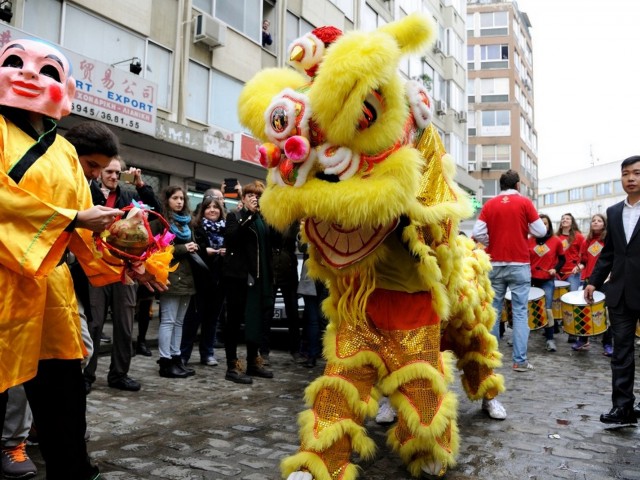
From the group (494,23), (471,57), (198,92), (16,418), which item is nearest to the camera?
(16,418)

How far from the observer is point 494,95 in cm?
4525

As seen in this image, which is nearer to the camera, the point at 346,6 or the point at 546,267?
the point at 546,267

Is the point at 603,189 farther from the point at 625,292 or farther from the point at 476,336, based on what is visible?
the point at 476,336

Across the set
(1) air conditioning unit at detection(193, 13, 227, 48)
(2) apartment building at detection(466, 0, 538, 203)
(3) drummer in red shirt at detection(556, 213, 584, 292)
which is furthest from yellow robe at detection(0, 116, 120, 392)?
(2) apartment building at detection(466, 0, 538, 203)

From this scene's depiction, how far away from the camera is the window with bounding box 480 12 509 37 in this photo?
1802 inches

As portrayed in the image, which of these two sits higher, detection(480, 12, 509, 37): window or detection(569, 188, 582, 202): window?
detection(480, 12, 509, 37): window

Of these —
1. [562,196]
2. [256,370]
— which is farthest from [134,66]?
[562,196]

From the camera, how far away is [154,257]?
2.58 metres

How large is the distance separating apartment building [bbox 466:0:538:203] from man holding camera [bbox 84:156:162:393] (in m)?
41.9

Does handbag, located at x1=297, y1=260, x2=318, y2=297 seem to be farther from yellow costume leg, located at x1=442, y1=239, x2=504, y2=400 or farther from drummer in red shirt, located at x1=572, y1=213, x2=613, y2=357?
drummer in red shirt, located at x1=572, y1=213, x2=613, y2=357

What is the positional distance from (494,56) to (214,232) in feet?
149

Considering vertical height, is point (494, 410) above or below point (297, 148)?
below

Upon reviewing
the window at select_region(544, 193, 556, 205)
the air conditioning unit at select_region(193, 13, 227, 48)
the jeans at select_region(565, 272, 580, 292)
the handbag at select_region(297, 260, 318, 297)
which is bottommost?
the handbag at select_region(297, 260, 318, 297)

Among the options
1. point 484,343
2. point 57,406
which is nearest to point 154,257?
point 57,406
